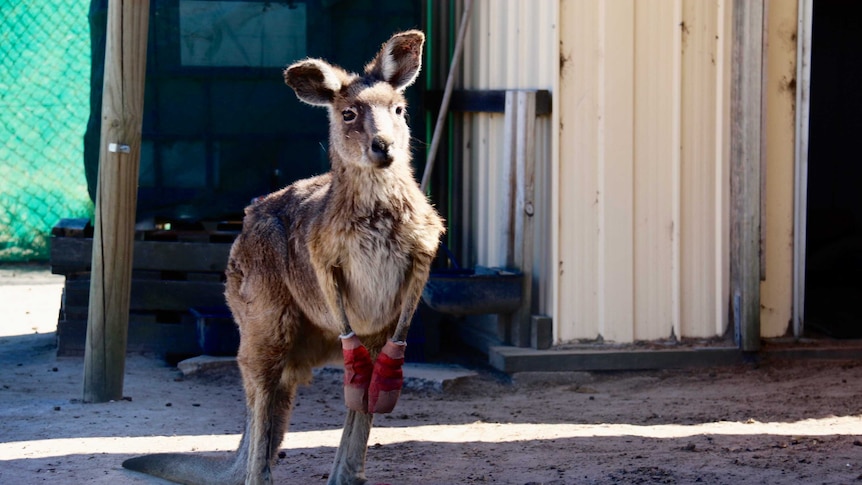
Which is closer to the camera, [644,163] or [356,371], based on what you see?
[356,371]

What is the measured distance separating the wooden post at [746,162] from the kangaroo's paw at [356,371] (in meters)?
3.69

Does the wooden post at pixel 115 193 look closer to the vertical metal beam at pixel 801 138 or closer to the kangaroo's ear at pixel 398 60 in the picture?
the kangaroo's ear at pixel 398 60

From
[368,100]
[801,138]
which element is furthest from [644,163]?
[368,100]

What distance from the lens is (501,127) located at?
8.43 meters

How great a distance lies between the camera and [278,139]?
8789mm

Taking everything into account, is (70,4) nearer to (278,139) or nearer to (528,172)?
(278,139)

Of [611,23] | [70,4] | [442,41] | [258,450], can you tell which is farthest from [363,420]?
[70,4]

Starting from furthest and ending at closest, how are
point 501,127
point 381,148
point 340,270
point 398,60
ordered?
point 501,127
point 398,60
point 340,270
point 381,148

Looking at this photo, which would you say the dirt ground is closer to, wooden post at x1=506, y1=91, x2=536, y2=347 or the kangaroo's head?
wooden post at x1=506, y1=91, x2=536, y2=347

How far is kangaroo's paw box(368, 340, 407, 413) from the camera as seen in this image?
4844 millimetres

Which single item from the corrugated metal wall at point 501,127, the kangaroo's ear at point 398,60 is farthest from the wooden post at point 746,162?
the kangaroo's ear at point 398,60

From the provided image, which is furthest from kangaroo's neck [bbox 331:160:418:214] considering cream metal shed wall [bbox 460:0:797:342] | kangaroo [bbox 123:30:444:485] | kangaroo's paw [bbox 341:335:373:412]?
cream metal shed wall [bbox 460:0:797:342]

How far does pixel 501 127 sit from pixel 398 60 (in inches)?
131

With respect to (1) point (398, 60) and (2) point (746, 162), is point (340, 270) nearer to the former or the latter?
(1) point (398, 60)
